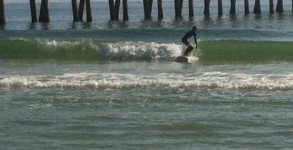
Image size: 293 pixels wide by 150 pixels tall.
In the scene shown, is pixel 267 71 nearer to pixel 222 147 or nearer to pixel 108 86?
pixel 108 86

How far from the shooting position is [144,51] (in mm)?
22250

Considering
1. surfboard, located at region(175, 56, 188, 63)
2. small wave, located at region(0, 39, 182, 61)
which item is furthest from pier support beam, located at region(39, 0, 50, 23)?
surfboard, located at region(175, 56, 188, 63)

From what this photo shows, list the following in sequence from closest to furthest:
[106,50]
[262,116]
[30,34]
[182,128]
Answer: [182,128], [262,116], [106,50], [30,34]

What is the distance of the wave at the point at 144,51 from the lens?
850 inches

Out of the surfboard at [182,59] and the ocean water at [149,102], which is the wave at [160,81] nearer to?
the ocean water at [149,102]

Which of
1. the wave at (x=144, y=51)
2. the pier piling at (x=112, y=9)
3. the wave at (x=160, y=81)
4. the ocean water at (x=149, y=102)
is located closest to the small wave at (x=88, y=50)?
the wave at (x=144, y=51)

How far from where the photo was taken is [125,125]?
9562 mm

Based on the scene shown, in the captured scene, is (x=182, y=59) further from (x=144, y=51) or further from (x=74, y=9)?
(x=74, y=9)

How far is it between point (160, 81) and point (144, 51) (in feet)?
28.7

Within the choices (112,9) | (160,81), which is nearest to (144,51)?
(160,81)

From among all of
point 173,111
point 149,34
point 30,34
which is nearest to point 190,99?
point 173,111

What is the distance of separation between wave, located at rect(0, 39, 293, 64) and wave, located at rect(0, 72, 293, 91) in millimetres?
5796

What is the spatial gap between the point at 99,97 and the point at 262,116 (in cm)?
289

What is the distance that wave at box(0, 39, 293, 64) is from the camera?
21.6 meters
